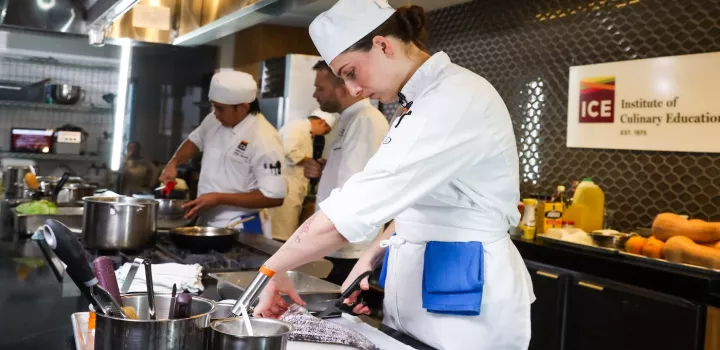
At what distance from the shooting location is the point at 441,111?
146cm

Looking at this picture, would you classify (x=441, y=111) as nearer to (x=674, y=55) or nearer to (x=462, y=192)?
(x=462, y=192)

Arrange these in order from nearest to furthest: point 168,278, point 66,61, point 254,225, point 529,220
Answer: point 168,278
point 529,220
point 254,225
point 66,61

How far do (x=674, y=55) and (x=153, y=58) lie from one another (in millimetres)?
4194

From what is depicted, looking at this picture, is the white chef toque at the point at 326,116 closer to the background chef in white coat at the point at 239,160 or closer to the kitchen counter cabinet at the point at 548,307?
the background chef in white coat at the point at 239,160

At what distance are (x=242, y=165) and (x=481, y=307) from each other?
2354mm

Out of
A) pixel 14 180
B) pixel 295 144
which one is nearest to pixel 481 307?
pixel 14 180

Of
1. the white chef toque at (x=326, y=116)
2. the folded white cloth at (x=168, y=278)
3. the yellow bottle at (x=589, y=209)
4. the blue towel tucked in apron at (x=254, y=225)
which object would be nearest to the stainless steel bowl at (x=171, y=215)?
the blue towel tucked in apron at (x=254, y=225)

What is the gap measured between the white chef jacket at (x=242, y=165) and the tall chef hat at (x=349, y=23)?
200 centimetres

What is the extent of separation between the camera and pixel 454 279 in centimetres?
158

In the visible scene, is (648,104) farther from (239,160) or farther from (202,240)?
(202,240)

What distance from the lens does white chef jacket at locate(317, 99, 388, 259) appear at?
3.30 metres

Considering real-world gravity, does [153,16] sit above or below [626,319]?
above

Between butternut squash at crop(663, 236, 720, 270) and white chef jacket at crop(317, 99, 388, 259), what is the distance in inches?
51.2

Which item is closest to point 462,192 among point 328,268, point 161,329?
point 328,268
